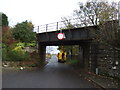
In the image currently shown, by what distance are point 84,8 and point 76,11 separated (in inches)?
71.7

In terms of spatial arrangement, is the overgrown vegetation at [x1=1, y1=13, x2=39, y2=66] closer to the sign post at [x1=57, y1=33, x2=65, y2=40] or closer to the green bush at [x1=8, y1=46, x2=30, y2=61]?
the green bush at [x1=8, y1=46, x2=30, y2=61]

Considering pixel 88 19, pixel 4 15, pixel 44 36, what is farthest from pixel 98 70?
pixel 4 15

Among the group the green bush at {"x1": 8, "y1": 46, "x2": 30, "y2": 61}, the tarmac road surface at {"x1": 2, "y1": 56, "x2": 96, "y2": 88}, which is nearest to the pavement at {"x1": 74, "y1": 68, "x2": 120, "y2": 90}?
the tarmac road surface at {"x1": 2, "y1": 56, "x2": 96, "y2": 88}

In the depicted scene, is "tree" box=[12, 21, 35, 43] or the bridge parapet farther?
"tree" box=[12, 21, 35, 43]

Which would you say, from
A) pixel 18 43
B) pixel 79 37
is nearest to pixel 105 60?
pixel 79 37

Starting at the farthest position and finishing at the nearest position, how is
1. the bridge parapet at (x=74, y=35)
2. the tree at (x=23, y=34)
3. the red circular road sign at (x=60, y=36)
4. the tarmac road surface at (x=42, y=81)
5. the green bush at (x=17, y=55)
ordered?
the tree at (x=23, y=34) < the green bush at (x=17, y=55) < the red circular road sign at (x=60, y=36) < the bridge parapet at (x=74, y=35) < the tarmac road surface at (x=42, y=81)

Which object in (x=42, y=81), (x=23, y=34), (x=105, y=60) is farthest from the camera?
(x=23, y=34)

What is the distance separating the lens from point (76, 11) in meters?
31.8

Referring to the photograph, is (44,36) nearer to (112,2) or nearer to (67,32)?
(67,32)

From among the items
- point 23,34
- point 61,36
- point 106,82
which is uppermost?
point 23,34

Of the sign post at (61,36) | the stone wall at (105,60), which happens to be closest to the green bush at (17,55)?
the sign post at (61,36)

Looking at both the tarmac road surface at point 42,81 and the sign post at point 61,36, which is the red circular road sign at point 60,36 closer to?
the sign post at point 61,36

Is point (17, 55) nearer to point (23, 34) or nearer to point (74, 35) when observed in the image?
point (23, 34)

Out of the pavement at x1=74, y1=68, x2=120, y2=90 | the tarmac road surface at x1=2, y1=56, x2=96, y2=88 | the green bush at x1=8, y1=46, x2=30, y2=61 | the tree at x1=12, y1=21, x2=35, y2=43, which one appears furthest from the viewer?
the tree at x1=12, y1=21, x2=35, y2=43
